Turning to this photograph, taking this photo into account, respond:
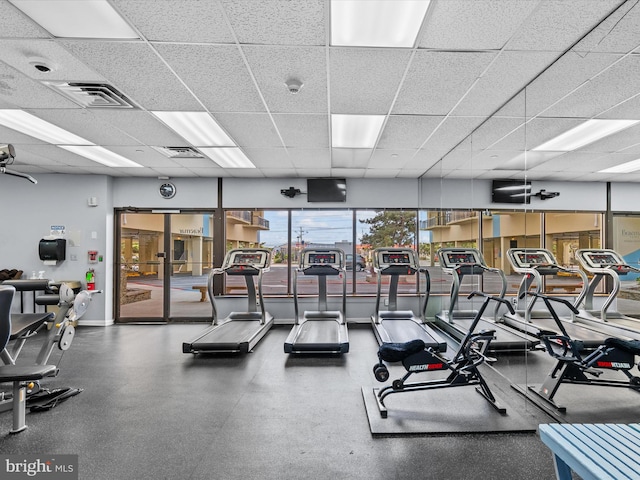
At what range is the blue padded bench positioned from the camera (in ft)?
4.70

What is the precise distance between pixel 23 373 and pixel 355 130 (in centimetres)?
401

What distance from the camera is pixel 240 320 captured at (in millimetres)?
6223

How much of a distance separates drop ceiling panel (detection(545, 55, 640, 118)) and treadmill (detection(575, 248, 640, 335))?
1.42 m

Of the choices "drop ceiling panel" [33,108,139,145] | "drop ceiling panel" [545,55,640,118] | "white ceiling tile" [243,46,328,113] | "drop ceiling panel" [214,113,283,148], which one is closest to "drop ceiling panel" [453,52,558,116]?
"drop ceiling panel" [545,55,640,118]

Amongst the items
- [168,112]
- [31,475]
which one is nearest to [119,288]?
[168,112]

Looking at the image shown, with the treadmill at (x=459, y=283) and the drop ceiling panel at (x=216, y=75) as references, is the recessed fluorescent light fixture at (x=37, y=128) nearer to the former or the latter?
the drop ceiling panel at (x=216, y=75)

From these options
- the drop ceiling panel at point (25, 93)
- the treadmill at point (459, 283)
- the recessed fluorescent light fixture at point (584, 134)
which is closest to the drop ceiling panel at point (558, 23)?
the recessed fluorescent light fixture at point (584, 134)

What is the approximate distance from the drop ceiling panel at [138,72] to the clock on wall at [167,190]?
138 inches

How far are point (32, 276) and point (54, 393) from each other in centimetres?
409

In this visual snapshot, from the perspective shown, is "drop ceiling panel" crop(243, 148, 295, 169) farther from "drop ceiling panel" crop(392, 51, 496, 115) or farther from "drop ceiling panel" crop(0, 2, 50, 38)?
"drop ceiling panel" crop(0, 2, 50, 38)

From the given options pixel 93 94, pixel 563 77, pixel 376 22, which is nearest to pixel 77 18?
pixel 93 94

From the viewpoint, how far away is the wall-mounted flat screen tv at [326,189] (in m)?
6.85

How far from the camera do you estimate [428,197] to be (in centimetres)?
659

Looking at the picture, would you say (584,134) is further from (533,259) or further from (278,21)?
(278,21)
